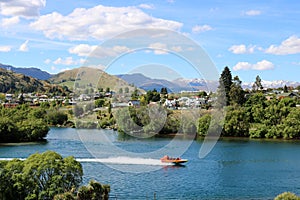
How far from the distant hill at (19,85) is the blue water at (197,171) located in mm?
86871

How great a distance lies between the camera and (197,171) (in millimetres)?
27344

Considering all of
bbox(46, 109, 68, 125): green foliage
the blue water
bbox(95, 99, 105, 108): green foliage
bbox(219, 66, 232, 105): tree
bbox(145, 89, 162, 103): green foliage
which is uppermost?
bbox(219, 66, 232, 105): tree

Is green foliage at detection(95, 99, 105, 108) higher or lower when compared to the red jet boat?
higher

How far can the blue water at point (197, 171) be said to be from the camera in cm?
2173

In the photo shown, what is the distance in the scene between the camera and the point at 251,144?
4181cm

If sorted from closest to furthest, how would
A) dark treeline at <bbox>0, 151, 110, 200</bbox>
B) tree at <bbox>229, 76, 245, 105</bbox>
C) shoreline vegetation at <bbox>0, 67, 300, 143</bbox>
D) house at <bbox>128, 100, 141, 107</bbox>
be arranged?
dark treeline at <bbox>0, 151, 110, 200</bbox> → shoreline vegetation at <bbox>0, 67, 300, 143</bbox> → house at <bbox>128, 100, 141, 107</bbox> → tree at <bbox>229, 76, 245, 105</bbox>

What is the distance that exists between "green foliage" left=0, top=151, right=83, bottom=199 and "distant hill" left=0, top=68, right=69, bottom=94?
10424cm

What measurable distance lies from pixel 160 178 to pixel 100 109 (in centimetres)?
2357

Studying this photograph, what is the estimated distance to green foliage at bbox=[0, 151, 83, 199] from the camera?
53.8ft

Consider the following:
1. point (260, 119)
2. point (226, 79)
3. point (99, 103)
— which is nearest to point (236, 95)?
point (226, 79)

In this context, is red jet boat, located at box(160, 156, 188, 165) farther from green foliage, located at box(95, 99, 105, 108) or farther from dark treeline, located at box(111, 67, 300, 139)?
dark treeline, located at box(111, 67, 300, 139)

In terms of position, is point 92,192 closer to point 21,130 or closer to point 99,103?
point 99,103

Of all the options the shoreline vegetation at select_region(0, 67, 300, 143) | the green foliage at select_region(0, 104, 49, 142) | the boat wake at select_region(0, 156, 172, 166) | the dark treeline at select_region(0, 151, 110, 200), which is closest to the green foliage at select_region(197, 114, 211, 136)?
the shoreline vegetation at select_region(0, 67, 300, 143)

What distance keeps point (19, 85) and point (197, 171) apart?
371 ft
